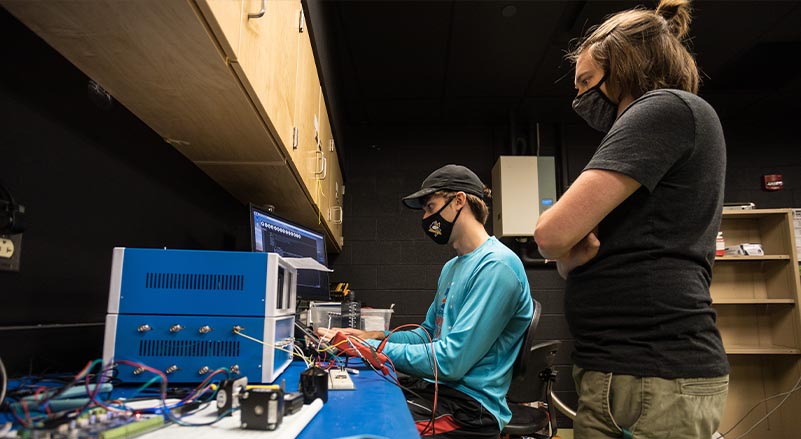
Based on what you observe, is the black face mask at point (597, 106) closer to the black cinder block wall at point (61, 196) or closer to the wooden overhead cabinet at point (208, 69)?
the wooden overhead cabinet at point (208, 69)

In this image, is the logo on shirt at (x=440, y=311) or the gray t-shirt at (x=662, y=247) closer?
the gray t-shirt at (x=662, y=247)

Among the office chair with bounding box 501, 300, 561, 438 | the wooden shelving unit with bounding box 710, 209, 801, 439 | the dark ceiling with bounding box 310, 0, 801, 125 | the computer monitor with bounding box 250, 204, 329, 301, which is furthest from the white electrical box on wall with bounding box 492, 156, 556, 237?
the computer monitor with bounding box 250, 204, 329, 301

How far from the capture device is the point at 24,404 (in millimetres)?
584

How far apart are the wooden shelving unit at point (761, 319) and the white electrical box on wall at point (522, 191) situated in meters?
1.27

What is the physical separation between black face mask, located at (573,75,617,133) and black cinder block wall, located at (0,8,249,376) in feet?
3.81

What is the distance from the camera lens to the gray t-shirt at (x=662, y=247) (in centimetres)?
79

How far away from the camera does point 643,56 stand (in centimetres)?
93

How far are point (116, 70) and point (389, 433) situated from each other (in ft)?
3.10

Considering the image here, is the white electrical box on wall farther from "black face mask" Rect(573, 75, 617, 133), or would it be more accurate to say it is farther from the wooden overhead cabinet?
"black face mask" Rect(573, 75, 617, 133)

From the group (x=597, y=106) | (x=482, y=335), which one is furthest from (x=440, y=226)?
(x=597, y=106)

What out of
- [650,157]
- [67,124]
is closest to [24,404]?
[67,124]

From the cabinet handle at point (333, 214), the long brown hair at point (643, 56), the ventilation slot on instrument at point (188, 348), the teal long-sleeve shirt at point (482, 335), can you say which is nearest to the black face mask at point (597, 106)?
the long brown hair at point (643, 56)

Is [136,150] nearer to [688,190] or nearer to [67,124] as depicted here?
[67,124]

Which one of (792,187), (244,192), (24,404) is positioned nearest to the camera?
(24,404)
